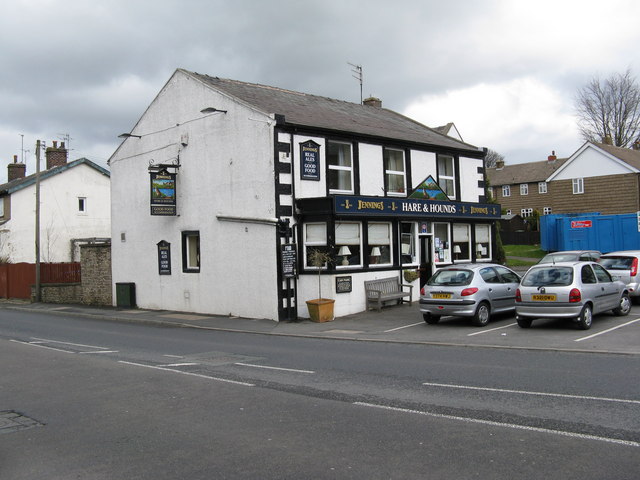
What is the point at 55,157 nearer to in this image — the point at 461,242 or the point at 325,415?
the point at 461,242

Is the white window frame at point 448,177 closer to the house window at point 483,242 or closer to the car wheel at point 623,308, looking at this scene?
the house window at point 483,242

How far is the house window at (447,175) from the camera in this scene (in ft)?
78.1

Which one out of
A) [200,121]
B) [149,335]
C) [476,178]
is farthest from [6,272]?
[476,178]

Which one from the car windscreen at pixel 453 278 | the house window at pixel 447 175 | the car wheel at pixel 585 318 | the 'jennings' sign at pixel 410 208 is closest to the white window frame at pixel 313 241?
the 'jennings' sign at pixel 410 208

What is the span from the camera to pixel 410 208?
2078 cm

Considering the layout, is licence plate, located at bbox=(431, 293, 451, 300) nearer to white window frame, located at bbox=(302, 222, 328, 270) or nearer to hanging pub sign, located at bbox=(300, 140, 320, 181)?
white window frame, located at bbox=(302, 222, 328, 270)

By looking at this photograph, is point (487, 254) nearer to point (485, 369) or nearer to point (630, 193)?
point (485, 369)

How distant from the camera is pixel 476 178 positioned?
25203 millimetres

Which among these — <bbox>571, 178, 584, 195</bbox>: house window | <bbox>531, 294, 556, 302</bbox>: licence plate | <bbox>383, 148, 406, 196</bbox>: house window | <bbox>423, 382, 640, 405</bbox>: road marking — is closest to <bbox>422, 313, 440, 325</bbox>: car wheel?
<bbox>531, 294, 556, 302</bbox>: licence plate

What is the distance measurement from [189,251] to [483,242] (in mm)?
12136

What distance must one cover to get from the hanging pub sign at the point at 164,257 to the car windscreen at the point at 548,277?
13.9 metres

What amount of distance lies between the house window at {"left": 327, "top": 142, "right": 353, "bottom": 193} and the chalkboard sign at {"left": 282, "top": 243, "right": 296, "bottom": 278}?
2.91 m

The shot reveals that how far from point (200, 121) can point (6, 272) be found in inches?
796

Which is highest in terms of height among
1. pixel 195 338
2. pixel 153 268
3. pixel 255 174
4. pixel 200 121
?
pixel 200 121
